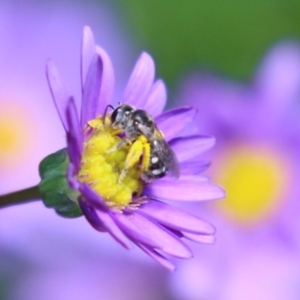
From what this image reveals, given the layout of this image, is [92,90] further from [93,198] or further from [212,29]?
[212,29]

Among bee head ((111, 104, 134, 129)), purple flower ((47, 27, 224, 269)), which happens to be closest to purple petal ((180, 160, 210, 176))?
purple flower ((47, 27, 224, 269))

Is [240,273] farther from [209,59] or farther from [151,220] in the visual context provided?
[151,220]

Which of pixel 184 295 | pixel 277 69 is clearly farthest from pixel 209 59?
pixel 184 295

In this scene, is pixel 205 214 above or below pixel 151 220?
below

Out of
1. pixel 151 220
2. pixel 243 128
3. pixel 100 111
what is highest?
pixel 100 111

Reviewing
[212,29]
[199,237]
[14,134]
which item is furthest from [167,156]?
[212,29]

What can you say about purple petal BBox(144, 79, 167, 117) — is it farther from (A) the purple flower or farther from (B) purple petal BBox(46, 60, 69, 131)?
(B) purple petal BBox(46, 60, 69, 131)
